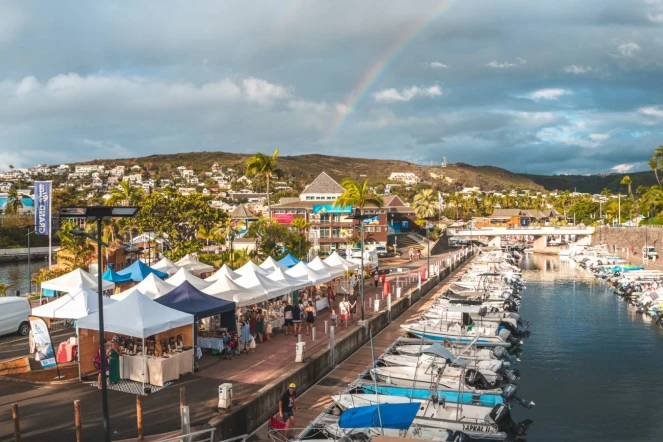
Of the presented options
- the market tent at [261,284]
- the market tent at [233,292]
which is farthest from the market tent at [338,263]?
the market tent at [233,292]

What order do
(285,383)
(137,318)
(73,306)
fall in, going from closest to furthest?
1. (137,318)
2. (285,383)
3. (73,306)

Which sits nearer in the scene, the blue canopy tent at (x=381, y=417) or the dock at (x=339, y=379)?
the blue canopy tent at (x=381, y=417)

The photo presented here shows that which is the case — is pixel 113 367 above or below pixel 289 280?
below

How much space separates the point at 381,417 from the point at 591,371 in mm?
22244

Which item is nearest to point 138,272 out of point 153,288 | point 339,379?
point 153,288

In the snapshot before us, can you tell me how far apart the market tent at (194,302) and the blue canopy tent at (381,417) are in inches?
372

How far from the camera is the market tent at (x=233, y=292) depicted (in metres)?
26.2

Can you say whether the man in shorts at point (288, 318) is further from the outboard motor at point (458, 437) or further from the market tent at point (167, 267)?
the market tent at point (167, 267)

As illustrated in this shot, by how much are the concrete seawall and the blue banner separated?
22.8m

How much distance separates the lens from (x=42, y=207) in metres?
39.5

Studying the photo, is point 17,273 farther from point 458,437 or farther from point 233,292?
point 458,437

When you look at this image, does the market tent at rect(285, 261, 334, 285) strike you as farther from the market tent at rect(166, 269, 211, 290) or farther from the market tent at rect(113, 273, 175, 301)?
the market tent at rect(113, 273, 175, 301)

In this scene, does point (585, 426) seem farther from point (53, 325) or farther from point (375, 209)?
point (375, 209)

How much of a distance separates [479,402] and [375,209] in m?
75.7
